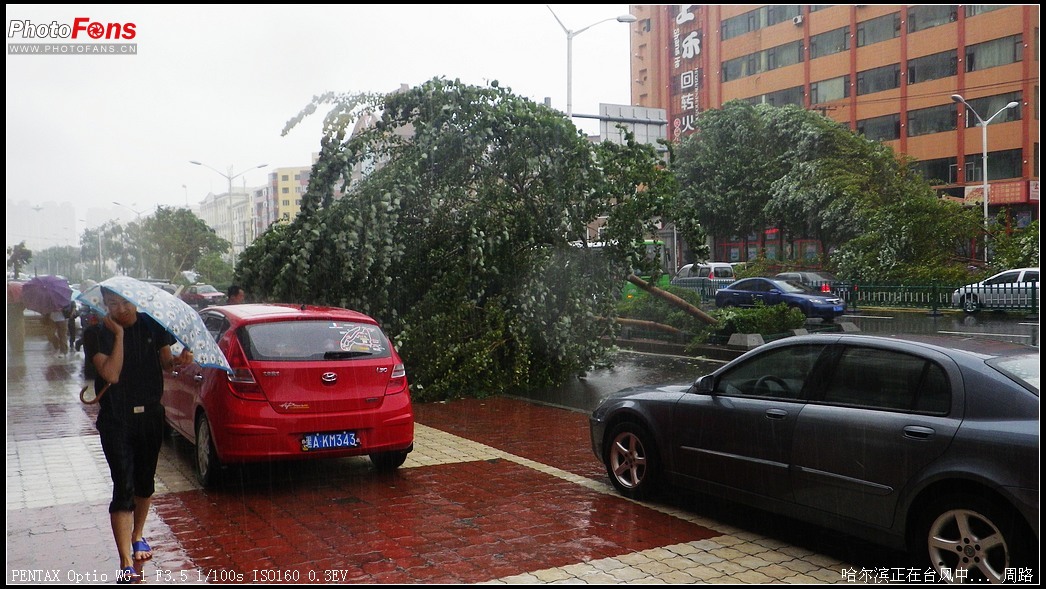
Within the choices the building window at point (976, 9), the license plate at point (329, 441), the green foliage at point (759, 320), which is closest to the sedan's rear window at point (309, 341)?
the license plate at point (329, 441)

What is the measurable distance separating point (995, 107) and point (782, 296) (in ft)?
70.1

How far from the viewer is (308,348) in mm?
6699

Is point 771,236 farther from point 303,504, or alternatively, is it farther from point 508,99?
point 303,504

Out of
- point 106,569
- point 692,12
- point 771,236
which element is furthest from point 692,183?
A: point 106,569

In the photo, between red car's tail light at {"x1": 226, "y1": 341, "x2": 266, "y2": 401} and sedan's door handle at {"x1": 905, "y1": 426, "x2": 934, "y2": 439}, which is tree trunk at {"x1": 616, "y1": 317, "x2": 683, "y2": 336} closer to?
red car's tail light at {"x1": 226, "y1": 341, "x2": 266, "y2": 401}

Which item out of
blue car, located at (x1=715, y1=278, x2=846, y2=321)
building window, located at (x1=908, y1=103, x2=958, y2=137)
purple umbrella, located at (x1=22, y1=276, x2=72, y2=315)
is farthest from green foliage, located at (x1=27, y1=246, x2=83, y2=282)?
building window, located at (x1=908, y1=103, x2=958, y2=137)

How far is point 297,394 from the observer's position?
646 cm

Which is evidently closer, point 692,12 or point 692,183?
point 692,183

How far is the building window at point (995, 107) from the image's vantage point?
38.6 metres

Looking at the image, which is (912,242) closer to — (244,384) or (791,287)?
(791,287)

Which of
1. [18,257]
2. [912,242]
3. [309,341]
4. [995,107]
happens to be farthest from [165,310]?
[995,107]

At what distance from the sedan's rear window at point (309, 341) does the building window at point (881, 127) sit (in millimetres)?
41216

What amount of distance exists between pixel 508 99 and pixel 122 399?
8.79 m

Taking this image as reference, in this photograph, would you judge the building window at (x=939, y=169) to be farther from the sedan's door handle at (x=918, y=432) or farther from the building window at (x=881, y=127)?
the sedan's door handle at (x=918, y=432)
